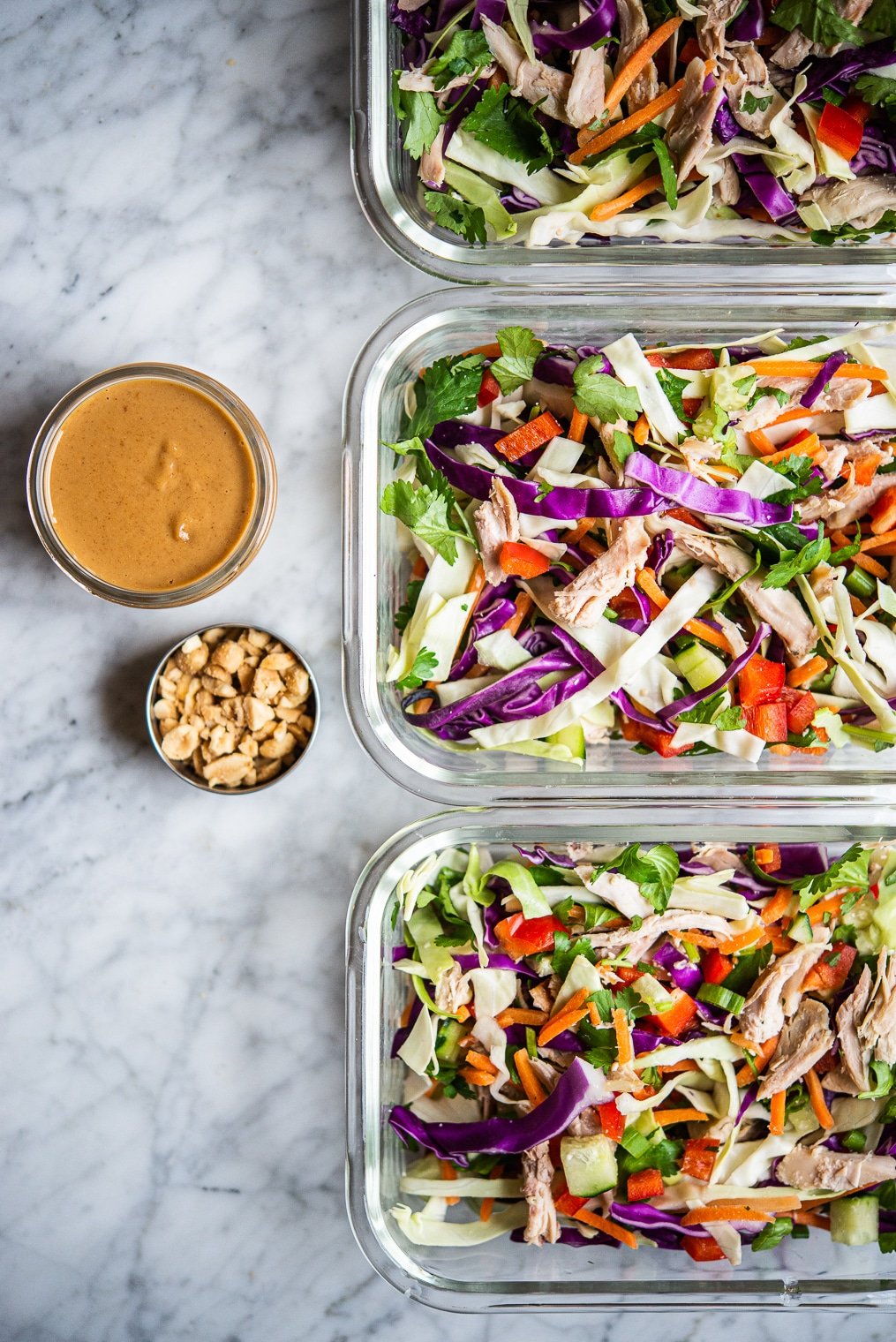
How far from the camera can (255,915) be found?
2.11 m

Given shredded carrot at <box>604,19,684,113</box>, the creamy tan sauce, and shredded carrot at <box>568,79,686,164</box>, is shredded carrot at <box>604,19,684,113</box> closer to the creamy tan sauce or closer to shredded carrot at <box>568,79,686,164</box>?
shredded carrot at <box>568,79,686,164</box>

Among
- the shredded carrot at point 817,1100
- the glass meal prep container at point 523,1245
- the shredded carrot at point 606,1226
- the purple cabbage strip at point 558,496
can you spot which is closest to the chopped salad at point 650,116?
the purple cabbage strip at point 558,496

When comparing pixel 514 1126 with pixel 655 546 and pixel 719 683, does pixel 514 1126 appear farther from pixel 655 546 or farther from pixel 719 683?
pixel 655 546

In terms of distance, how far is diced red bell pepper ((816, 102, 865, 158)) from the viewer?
1.83m

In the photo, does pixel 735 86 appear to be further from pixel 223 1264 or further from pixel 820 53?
pixel 223 1264

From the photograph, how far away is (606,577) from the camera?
70.8 inches

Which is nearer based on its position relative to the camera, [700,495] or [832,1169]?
[700,495]

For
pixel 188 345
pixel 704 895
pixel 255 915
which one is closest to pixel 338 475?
pixel 188 345

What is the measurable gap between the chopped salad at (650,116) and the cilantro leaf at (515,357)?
0.18m

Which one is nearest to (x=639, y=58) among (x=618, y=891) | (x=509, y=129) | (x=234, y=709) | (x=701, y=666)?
(x=509, y=129)

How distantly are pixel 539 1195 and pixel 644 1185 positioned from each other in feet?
0.69

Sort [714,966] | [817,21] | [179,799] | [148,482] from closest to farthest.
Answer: [817,21], [148,482], [714,966], [179,799]

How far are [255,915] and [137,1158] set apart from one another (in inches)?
23.7

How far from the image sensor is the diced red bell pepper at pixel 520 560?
→ 1831 millimetres
